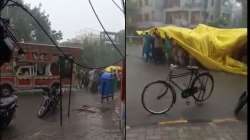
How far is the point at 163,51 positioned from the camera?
140 centimetres

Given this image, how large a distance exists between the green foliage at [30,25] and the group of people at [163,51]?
42cm

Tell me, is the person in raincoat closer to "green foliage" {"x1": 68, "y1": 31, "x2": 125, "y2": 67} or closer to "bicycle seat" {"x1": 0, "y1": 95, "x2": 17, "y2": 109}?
"green foliage" {"x1": 68, "y1": 31, "x2": 125, "y2": 67}

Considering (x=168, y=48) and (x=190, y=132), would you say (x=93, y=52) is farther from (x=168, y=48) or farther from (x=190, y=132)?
(x=190, y=132)

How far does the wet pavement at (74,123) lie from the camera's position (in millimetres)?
1516

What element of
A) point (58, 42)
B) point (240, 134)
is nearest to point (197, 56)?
point (240, 134)

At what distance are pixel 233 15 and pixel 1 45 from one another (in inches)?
38.7

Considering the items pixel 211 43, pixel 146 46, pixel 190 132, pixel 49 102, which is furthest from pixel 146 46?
pixel 49 102

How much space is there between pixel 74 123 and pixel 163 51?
533mm

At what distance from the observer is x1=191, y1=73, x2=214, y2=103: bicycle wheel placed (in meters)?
1.39

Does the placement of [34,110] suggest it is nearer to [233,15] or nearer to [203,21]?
[203,21]

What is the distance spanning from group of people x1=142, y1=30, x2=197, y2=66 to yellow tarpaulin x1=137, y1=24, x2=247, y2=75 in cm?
2

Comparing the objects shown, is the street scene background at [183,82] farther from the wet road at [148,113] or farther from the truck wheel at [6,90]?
the truck wheel at [6,90]

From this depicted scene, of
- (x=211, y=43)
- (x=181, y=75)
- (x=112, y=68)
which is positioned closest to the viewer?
(x=211, y=43)

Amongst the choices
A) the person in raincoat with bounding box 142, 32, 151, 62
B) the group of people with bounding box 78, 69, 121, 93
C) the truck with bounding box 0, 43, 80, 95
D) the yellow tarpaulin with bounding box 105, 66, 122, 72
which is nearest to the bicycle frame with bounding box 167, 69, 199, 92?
the person in raincoat with bounding box 142, 32, 151, 62
